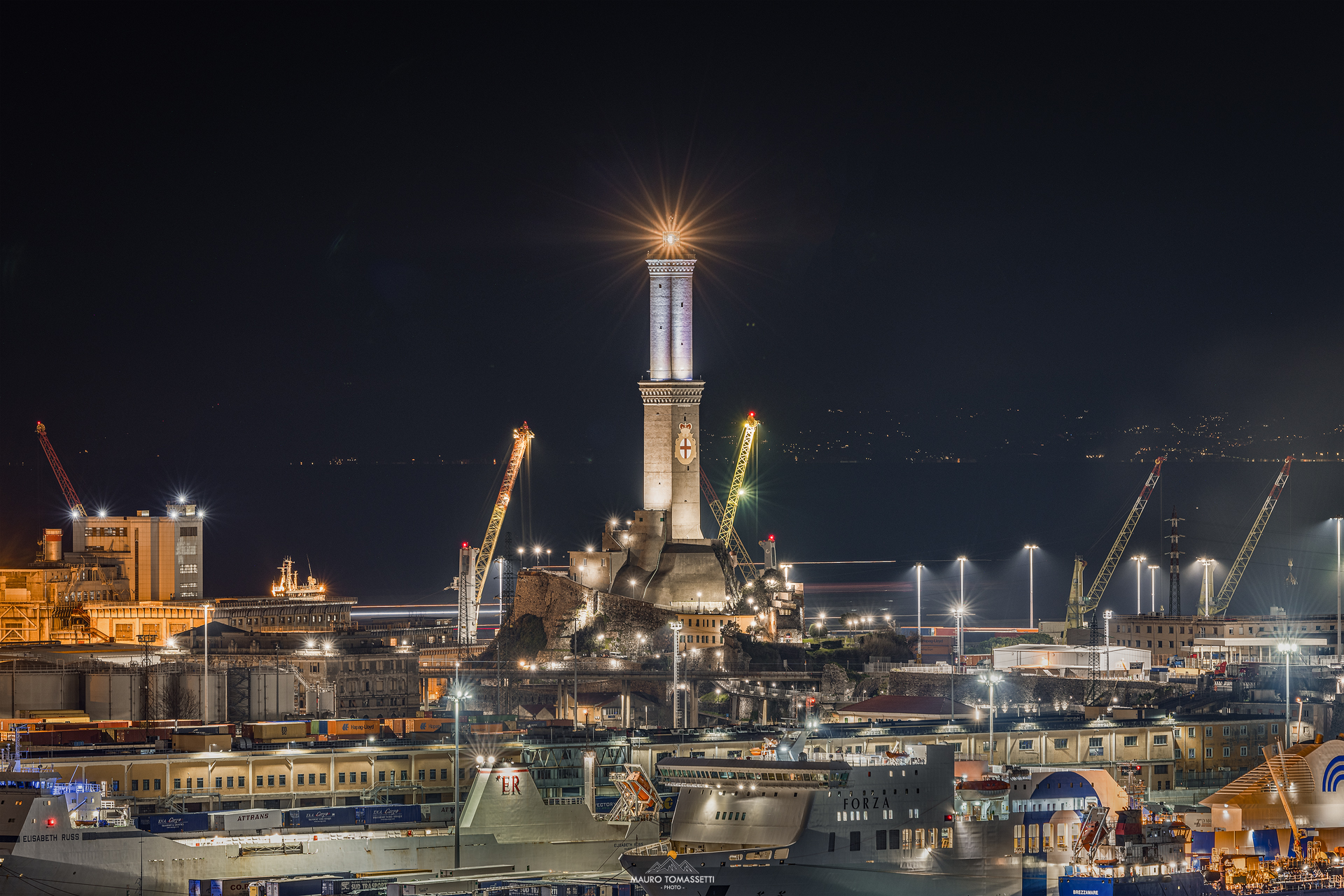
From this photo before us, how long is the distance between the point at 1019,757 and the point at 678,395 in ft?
117

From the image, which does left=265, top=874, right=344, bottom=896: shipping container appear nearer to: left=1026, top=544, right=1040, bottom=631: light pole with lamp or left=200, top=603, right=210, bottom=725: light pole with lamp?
left=200, top=603, right=210, bottom=725: light pole with lamp

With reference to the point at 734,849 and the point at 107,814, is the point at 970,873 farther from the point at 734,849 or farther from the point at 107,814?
the point at 107,814

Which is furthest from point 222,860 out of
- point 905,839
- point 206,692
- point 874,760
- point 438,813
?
point 206,692

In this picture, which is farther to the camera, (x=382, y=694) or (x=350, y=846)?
(x=382, y=694)

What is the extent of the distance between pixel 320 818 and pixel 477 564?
60.0 meters

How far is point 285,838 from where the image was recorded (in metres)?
44.0

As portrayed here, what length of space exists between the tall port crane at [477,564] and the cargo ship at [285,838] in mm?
47433

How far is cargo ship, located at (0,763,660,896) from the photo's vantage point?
136 feet

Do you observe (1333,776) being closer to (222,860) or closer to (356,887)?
(356,887)

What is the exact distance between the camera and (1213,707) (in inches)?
2667

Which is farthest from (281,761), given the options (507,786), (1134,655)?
(1134,655)

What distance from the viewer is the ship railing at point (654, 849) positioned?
42.4 meters

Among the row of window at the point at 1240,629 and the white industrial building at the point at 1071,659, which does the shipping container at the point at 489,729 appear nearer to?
the white industrial building at the point at 1071,659

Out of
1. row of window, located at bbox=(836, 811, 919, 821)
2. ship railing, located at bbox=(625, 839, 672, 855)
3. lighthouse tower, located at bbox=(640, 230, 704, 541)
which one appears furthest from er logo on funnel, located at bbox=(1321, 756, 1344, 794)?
lighthouse tower, located at bbox=(640, 230, 704, 541)
